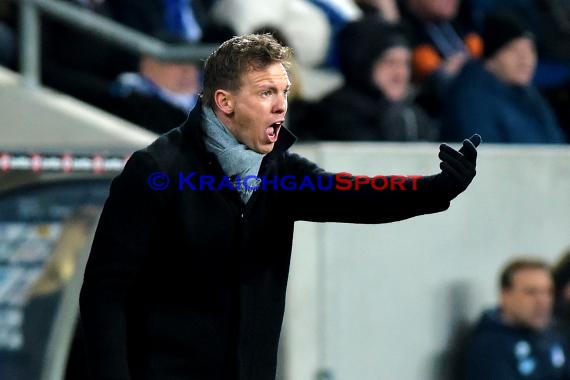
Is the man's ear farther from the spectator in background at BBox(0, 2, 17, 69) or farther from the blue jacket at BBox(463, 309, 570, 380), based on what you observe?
the blue jacket at BBox(463, 309, 570, 380)

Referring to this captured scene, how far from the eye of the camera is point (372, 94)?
6703mm

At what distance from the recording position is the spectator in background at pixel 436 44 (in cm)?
756

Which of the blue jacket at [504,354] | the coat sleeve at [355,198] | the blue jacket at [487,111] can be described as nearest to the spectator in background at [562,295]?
the blue jacket at [504,354]

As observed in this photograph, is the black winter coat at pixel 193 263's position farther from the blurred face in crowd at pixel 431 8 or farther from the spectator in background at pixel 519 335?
the blurred face in crowd at pixel 431 8

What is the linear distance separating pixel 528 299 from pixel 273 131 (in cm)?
351

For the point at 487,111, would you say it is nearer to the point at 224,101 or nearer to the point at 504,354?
the point at 504,354

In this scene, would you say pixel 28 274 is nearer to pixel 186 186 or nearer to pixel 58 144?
pixel 58 144

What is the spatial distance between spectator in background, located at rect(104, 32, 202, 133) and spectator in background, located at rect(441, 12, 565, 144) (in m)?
1.64

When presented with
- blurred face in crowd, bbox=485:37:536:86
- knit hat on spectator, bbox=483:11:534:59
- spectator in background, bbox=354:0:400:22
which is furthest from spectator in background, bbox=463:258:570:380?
spectator in background, bbox=354:0:400:22

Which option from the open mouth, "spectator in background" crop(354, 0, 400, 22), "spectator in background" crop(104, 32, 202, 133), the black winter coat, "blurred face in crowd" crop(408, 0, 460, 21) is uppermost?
"blurred face in crowd" crop(408, 0, 460, 21)

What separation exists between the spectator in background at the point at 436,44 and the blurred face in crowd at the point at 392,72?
1.96 feet

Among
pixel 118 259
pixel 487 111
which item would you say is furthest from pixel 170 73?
pixel 118 259

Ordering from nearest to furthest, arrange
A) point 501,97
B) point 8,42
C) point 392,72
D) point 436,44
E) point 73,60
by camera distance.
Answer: point 8,42 < point 73,60 < point 392,72 < point 501,97 < point 436,44

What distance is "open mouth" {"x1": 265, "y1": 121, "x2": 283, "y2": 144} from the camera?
10.1ft
